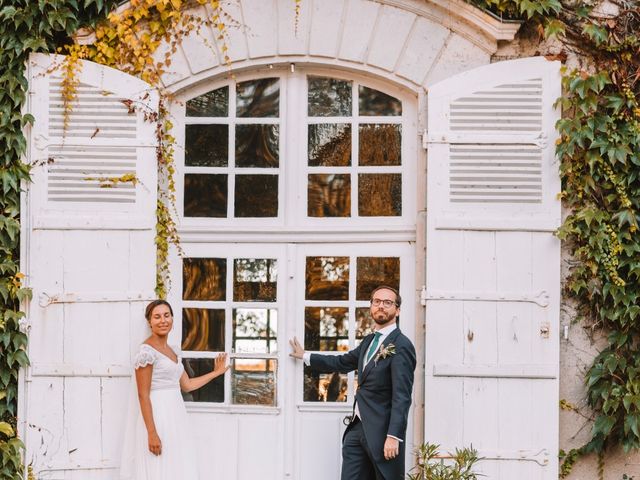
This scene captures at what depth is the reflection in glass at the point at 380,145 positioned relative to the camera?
263 inches

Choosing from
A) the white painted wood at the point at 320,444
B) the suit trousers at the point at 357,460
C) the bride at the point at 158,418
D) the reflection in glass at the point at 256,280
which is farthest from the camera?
the reflection in glass at the point at 256,280

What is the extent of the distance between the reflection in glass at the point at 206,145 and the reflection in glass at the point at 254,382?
1.31m

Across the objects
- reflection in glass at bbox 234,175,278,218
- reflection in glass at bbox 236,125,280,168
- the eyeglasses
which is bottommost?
→ the eyeglasses

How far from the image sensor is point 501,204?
639 cm

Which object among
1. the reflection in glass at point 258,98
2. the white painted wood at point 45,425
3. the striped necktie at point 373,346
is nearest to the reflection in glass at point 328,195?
the reflection in glass at point 258,98

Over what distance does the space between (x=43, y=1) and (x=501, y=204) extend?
122 inches


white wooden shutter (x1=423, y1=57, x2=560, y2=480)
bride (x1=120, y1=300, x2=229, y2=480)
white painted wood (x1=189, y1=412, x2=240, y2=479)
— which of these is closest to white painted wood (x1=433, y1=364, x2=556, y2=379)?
white wooden shutter (x1=423, y1=57, x2=560, y2=480)

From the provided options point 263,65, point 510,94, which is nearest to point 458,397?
point 510,94

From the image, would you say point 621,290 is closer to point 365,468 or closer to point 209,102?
point 365,468

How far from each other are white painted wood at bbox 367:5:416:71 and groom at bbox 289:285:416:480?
1502 millimetres

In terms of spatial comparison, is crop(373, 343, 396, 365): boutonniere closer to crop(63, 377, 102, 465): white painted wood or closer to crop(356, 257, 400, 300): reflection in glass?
crop(356, 257, 400, 300): reflection in glass

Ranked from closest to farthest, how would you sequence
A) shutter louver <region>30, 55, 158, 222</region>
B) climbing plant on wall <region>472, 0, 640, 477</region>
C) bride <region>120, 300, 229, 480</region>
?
bride <region>120, 300, 229, 480</region> < climbing plant on wall <region>472, 0, 640, 477</region> < shutter louver <region>30, 55, 158, 222</region>

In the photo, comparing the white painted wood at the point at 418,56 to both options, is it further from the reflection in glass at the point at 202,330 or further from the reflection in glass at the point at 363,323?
the reflection in glass at the point at 202,330

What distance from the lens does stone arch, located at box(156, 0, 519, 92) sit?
21.3 feet
